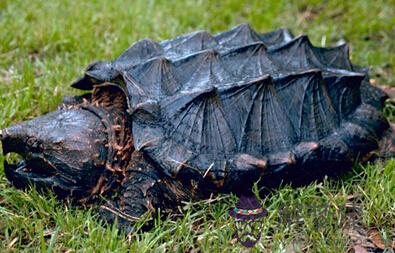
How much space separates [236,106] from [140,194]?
63cm

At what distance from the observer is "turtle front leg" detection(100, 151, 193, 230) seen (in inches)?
105

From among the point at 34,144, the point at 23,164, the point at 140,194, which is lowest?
the point at 140,194

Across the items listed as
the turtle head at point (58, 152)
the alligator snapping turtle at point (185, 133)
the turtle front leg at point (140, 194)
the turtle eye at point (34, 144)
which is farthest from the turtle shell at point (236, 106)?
the turtle eye at point (34, 144)

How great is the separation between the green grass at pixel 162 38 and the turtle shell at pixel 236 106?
0.66 feet

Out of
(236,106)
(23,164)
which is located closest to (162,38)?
(236,106)

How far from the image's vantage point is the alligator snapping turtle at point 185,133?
8.60 ft

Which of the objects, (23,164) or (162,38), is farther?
(162,38)

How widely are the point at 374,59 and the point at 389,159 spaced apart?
1.35m

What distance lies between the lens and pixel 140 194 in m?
2.66

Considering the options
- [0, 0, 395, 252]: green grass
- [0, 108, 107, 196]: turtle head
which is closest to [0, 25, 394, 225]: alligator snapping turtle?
[0, 108, 107, 196]: turtle head

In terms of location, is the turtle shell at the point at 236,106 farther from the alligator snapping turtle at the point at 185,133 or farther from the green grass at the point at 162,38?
the green grass at the point at 162,38

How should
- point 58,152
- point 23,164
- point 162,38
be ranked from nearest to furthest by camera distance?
1. point 58,152
2. point 23,164
3. point 162,38

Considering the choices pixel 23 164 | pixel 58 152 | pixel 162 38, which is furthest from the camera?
pixel 162 38

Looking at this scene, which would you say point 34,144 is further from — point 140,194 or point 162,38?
point 162,38
